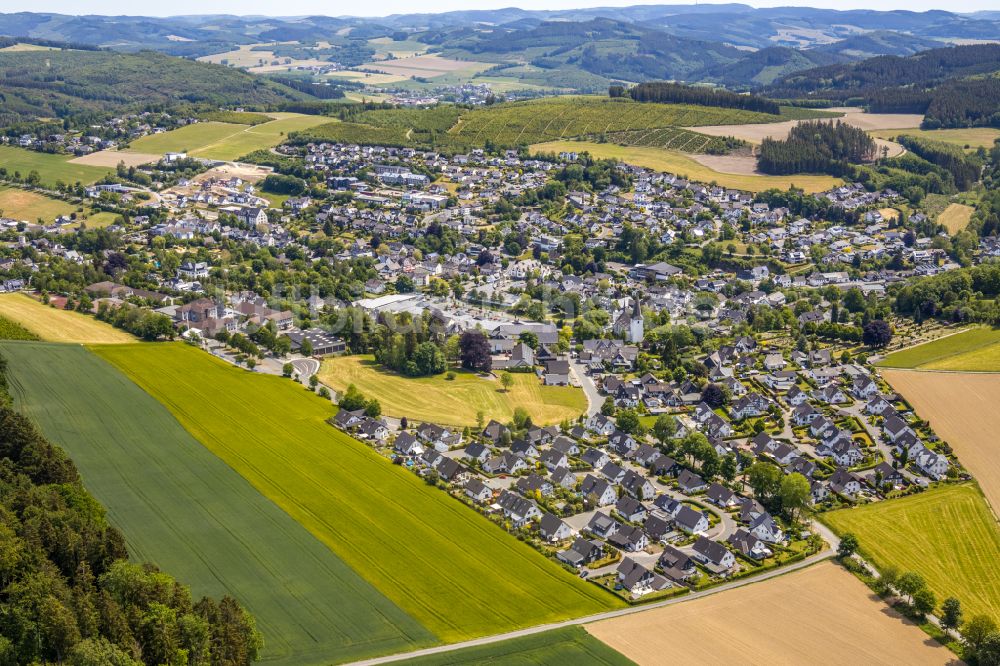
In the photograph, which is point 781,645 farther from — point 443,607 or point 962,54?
point 962,54

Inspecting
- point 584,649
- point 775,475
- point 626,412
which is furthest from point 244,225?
point 584,649

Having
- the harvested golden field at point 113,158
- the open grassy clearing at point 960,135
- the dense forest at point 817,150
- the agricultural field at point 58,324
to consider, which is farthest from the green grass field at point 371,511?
the open grassy clearing at point 960,135

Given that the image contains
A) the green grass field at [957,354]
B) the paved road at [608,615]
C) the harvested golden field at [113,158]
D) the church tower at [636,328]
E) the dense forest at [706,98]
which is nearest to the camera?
the paved road at [608,615]

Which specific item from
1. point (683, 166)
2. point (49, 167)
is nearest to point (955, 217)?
point (683, 166)

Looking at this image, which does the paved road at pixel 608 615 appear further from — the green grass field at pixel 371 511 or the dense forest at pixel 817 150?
the dense forest at pixel 817 150

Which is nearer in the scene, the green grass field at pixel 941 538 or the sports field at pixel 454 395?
the green grass field at pixel 941 538

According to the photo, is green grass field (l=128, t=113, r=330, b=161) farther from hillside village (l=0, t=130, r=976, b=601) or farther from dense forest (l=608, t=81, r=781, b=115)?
dense forest (l=608, t=81, r=781, b=115)

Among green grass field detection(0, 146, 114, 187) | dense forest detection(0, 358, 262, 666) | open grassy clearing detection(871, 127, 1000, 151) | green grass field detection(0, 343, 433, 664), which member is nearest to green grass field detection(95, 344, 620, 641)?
green grass field detection(0, 343, 433, 664)
